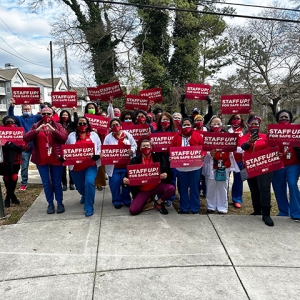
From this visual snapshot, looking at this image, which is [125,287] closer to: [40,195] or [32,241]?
[32,241]

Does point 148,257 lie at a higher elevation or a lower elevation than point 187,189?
lower

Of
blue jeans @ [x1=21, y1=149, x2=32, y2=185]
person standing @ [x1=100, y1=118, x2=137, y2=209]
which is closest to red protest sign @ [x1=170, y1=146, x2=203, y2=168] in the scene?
person standing @ [x1=100, y1=118, x2=137, y2=209]

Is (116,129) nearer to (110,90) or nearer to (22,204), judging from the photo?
(110,90)

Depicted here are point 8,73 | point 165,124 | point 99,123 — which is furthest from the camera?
point 8,73

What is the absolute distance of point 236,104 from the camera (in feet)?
19.8

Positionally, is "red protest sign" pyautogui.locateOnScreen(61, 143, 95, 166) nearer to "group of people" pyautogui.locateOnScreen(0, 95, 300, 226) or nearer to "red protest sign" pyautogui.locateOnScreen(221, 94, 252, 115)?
"group of people" pyautogui.locateOnScreen(0, 95, 300, 226)

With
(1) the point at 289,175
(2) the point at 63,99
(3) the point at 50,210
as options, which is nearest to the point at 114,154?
(3) the point at 50,210

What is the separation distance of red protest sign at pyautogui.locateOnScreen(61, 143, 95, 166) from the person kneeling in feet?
2.54

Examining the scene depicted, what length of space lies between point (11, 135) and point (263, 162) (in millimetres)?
4304

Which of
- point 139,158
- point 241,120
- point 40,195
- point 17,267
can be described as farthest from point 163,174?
point 40,195

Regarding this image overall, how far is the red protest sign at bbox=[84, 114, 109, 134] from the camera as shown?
231 inches

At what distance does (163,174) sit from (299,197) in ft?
7.46

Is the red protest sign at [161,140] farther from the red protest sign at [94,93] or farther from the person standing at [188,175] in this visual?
the red protest sign at [94,93]

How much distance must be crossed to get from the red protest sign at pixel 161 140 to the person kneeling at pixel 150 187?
11cm
